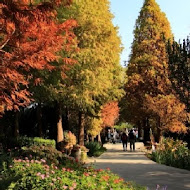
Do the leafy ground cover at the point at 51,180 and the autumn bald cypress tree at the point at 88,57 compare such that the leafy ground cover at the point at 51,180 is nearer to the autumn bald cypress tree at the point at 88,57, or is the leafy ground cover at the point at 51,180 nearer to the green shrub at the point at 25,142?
the green shrub at the point at 25,142

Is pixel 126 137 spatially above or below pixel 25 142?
above

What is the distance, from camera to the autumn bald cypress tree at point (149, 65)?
29.8 meters

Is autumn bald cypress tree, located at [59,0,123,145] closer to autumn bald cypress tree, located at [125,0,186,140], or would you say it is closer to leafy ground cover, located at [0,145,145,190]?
leafy ground cover, located at [0,145,145,190]

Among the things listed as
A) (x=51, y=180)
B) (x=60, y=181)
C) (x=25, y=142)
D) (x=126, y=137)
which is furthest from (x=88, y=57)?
(x=126, y=137)

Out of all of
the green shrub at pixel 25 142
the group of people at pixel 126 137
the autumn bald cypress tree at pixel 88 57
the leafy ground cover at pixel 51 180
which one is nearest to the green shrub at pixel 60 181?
the leafy ground cover at pixel 51 180

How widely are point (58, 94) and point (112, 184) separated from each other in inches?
422

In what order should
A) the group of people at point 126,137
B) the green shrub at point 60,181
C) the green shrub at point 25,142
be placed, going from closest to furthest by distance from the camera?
1. the green shrub at point 60,181
2. the green shrub at point 25,142
3. the group of people at point 126,137

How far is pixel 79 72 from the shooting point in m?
17.4

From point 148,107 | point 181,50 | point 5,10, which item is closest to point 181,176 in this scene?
point 181,50

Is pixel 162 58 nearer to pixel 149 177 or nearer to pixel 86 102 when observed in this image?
pixel 86 102

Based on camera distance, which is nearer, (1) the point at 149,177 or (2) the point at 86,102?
(1) the point at 149,177

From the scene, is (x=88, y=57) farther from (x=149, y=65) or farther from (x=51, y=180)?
(x=149, y=65)

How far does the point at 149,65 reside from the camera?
31938 mm

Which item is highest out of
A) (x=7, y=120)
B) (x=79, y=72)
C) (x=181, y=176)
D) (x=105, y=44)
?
(x=105, y=44)
